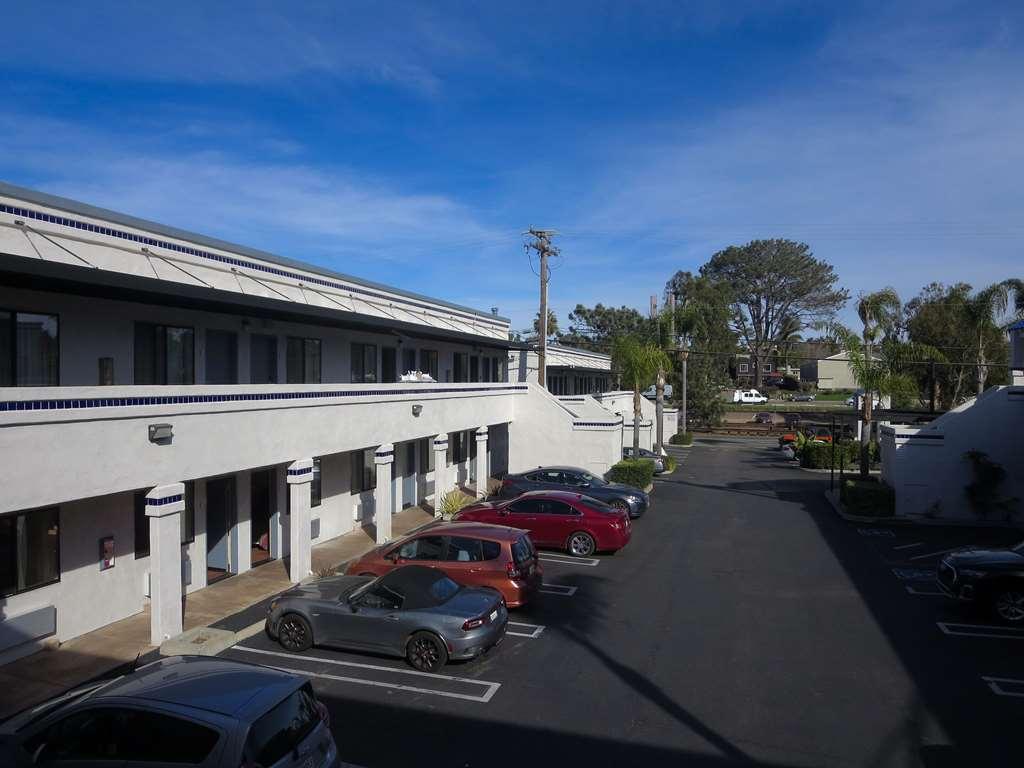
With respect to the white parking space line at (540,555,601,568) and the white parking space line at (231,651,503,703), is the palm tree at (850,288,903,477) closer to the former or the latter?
the white parking space line at (540,555,601,568)

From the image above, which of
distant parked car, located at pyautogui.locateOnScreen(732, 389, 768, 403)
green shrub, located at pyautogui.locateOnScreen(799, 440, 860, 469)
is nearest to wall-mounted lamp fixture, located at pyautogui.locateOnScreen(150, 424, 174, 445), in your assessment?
green shrub, located at pyautogui.locateOnScreen(799, 440, 860, 469)

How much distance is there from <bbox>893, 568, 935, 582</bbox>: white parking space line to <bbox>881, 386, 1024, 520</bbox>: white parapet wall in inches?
310

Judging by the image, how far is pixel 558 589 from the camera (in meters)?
15.4

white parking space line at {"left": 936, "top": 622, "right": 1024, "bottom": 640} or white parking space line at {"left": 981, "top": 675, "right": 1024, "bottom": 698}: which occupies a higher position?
white parking space line at {"left": 981, "top": 675, "right": 1024, "bottom": 698}

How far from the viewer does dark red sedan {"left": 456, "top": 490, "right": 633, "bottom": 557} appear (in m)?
18.1

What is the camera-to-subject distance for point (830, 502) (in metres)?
28.0

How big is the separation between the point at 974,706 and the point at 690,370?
5224cm

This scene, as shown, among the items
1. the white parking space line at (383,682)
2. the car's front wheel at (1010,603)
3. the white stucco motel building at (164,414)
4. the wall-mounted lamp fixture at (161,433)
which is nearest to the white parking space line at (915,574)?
the car's front wheel at (1010,603)

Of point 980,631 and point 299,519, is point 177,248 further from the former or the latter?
point 980,631

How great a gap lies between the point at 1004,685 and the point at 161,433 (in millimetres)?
12325

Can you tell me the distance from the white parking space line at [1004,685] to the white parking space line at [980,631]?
208 cm

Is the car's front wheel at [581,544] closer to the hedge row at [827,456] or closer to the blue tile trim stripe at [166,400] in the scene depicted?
the blue tile trim stripe at [166,400]

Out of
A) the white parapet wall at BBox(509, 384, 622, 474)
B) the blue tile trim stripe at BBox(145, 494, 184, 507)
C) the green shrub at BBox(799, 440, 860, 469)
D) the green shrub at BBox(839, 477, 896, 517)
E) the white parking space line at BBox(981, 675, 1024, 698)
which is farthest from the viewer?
the green shrub at BBox(799, 440, 860, 469)

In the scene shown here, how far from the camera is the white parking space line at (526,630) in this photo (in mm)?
12552
